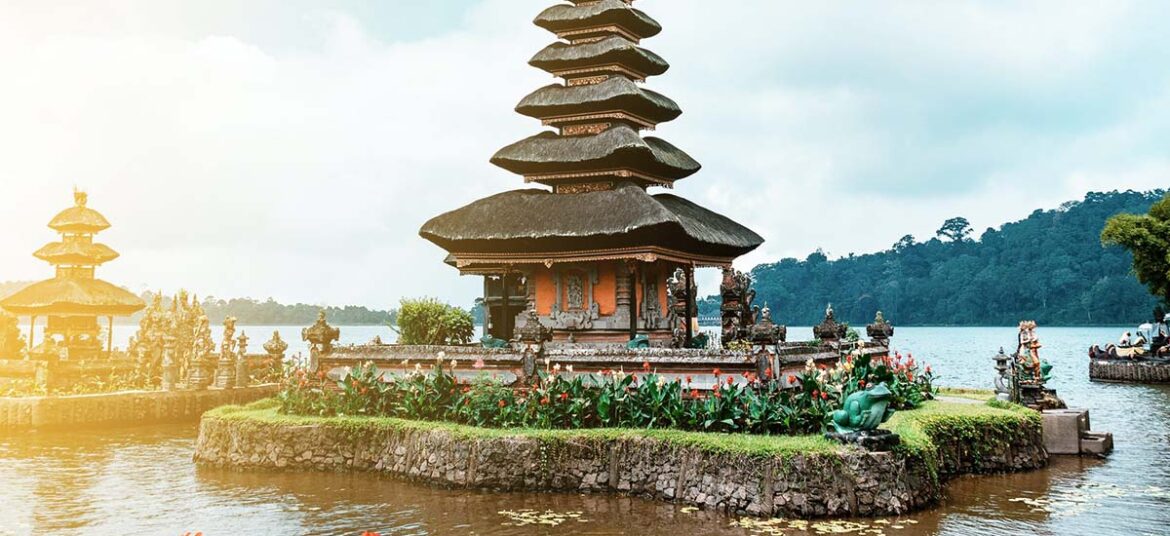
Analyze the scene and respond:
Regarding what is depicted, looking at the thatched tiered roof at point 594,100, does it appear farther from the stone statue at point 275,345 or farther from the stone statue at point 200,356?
the stone statue at point 200,356

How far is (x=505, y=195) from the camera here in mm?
→ 27328

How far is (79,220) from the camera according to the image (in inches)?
1427

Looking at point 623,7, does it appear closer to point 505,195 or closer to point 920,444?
point 505,195

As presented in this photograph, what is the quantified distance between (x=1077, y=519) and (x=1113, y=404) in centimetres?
2267

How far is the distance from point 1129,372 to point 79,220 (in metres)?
49.1

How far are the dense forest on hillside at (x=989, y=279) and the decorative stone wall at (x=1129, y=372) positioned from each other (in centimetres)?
7015

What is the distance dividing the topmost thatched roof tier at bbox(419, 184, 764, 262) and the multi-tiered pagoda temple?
0.04 metres

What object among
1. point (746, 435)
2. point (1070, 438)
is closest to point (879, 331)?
point (1070, 438)

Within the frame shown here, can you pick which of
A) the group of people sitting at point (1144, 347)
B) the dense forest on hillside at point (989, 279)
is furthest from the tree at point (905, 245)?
the group of people sitting at point (1144, 347)

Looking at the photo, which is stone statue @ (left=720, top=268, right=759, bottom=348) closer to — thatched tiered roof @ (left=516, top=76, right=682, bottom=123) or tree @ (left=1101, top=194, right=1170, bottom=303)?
thatched tiered roof @ (left=516, top=76, right=682, bottom=123)

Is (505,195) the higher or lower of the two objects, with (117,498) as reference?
higher

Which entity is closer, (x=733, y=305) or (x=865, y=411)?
(x=865, y=411)

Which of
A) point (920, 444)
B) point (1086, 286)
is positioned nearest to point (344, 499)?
point (920, 444)

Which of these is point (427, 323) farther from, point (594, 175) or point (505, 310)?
point (594, 175)
